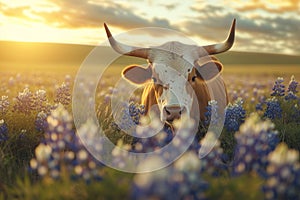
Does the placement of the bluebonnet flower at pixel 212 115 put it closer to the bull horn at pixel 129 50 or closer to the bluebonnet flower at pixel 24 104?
the bull horn at pixel 129 50

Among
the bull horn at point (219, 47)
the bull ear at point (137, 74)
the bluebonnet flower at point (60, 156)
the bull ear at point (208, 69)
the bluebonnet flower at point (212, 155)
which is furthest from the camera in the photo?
the bull ear at point (137, 74)

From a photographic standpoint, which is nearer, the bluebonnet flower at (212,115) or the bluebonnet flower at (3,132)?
the bluebonnet flower at (3,132)

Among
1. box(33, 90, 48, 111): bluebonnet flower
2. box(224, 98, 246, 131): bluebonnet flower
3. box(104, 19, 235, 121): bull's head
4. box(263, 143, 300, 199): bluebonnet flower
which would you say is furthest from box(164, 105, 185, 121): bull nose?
box(263, 143, 300, 199): bluebonnet flower

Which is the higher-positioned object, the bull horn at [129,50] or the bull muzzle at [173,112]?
the bull horn at [129,50]

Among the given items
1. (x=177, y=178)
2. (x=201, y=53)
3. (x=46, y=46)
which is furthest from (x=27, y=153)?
(x=46, y=46)

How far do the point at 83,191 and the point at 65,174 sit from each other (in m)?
0.18

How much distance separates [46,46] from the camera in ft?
185

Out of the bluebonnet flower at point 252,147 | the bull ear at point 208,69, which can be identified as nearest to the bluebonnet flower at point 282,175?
the bluebonnet flower at point 252,147

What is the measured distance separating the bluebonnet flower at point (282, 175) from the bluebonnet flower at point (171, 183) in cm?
50

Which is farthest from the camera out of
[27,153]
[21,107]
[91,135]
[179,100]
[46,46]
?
[46,46]

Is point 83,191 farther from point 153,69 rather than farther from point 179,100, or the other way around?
point 153,69

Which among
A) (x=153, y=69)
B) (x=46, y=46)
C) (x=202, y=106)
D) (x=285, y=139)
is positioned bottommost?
(x=285, y=139)

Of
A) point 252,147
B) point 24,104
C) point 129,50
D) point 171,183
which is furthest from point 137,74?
point 171,183

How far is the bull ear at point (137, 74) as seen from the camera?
7511mm
